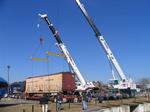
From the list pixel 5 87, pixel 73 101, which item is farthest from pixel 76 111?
pixel 73 101

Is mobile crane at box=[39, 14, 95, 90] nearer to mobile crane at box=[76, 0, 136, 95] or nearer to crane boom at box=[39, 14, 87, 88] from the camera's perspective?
crane boom at box=[39, 14, 87, 88]

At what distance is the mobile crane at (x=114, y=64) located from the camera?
56906mm

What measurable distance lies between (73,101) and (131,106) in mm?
11159

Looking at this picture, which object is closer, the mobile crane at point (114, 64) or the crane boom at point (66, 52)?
the crane boom at point (66, 52)

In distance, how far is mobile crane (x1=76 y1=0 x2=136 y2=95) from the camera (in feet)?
187

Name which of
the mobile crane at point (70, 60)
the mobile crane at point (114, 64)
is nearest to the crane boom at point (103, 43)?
the mobile crane at point (114, 64)

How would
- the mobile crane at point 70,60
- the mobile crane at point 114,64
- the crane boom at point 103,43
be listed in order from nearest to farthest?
the mobile crane at point 70,60 → the mobile crane at point 114,64 → the crane boom at point 103,43

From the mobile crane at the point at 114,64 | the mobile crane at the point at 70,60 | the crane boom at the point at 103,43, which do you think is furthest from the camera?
the crane boom at the point at 103,43

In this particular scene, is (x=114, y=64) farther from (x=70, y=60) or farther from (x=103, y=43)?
(x=70, y=60)

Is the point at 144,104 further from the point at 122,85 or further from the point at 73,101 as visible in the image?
the point at 122,85

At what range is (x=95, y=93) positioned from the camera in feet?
179

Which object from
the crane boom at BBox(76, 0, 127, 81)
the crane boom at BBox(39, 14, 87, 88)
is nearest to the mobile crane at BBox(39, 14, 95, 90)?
the crane boom at BBox(39, 14, 87, 88)

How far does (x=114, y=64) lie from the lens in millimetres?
58938

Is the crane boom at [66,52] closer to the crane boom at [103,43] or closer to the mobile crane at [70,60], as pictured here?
the mobile crane at [70,60]
